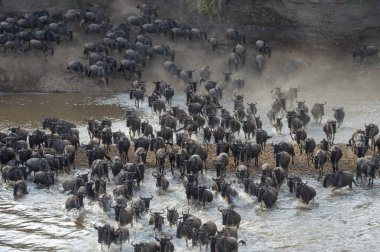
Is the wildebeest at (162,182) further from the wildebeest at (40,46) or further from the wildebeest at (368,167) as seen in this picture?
the wildebeest at (40,46)

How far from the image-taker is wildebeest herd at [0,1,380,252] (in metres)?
27.9

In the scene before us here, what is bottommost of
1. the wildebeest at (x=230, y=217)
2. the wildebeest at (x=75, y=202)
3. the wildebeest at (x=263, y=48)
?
the wildebeest at (x=75, y=202)

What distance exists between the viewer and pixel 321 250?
87.1ft

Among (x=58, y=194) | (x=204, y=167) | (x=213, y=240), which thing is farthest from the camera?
(x=204, y=167)

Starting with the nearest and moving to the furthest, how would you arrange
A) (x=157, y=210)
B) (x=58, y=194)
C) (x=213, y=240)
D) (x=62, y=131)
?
(x=213, y=240), (x=157, y=210), (x=58, y=194), (x=62, y=131)

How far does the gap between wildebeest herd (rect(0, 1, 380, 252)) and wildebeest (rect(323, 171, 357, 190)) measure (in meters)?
0.04

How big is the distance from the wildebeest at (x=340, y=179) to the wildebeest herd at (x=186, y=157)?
0.04m

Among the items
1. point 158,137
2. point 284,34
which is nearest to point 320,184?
point 158,137

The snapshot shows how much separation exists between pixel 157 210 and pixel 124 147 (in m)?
5.53

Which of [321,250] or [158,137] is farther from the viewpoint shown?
[158,137]

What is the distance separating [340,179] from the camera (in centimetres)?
3108

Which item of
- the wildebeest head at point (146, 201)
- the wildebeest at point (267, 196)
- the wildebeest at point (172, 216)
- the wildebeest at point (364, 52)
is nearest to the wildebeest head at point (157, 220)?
the wildebeest at point (172, 216)

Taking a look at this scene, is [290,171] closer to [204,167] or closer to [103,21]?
[204,167]

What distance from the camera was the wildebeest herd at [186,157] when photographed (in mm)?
27875
